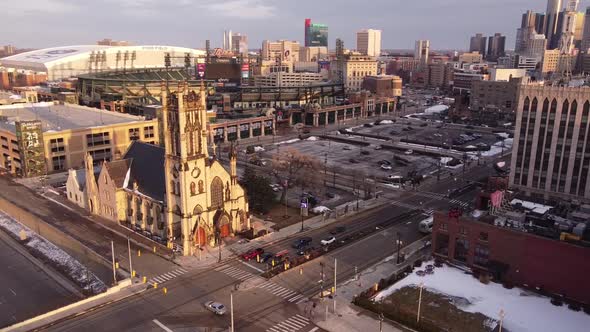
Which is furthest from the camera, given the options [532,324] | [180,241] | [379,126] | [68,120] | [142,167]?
[379,126]

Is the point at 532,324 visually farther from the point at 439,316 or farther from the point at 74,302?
the point at 74,302

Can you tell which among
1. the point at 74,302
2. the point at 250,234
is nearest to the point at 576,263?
the point at 250,234

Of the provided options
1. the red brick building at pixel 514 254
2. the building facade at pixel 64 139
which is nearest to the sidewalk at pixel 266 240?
the red brick building at pixel 514 254

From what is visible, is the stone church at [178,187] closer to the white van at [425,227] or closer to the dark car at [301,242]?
the dark car at [301,242]

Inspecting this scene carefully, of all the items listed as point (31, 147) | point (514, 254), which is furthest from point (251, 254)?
point (31, 147)

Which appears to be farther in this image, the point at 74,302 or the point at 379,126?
the point at 379,126

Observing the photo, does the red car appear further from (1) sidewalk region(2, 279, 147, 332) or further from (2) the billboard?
(2) the billboard

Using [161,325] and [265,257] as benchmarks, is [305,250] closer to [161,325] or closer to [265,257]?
[265,257]
